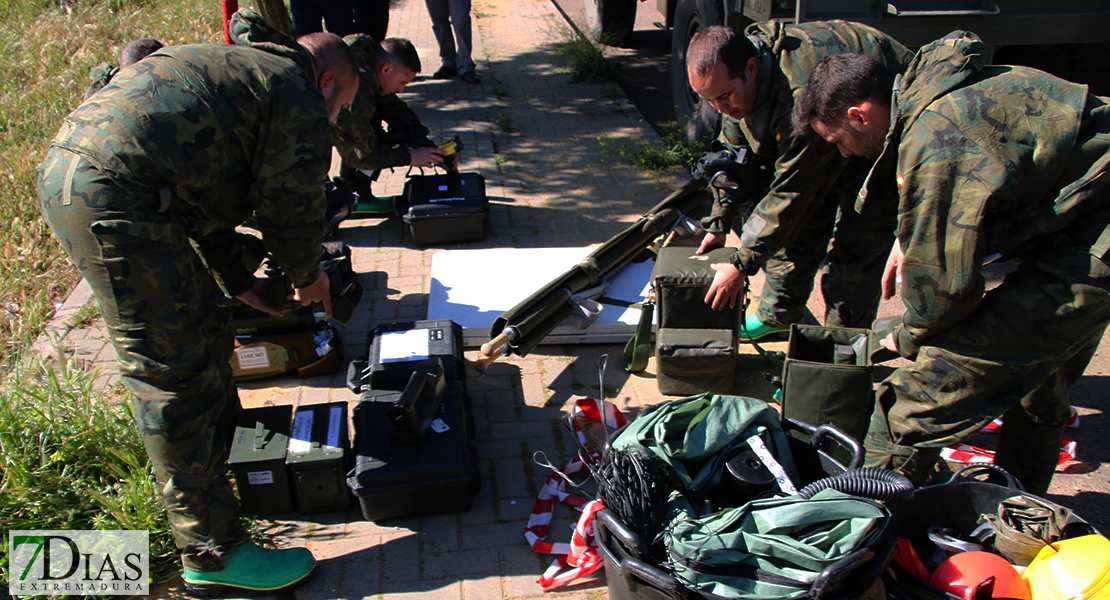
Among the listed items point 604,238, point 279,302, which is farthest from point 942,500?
point 604,238

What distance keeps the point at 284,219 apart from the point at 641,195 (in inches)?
145

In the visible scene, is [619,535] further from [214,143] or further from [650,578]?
[214,143]

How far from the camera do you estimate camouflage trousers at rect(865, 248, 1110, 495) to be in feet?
7.11

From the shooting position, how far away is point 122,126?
212cm

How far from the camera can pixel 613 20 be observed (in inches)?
383

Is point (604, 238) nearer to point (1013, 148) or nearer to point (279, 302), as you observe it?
point (279, 302)

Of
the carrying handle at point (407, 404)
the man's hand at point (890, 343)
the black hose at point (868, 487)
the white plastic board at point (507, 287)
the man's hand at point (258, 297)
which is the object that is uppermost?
the man's hand at point (258, 297)

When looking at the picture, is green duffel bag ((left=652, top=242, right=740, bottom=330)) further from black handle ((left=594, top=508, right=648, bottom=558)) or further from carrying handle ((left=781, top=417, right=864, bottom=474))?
black handle ((left=594, top=508, right=648, bottom=558))

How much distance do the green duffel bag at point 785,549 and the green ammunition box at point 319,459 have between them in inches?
55.4

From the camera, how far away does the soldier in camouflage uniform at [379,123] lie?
4605mm

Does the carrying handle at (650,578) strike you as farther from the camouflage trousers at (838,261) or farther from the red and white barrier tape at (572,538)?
the camouflage trousers at (838,261)

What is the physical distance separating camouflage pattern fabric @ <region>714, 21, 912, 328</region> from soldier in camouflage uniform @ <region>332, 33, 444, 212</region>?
2274 mm

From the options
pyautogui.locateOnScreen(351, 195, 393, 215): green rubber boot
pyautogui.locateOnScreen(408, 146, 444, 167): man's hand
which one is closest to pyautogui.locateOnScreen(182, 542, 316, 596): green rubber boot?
pyautogui.locateOnScreen(408, 146, 444, 167): man's hand

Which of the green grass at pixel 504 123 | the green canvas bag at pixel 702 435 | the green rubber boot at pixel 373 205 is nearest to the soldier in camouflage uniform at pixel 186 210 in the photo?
the green canvas bag at pixel 702 435
